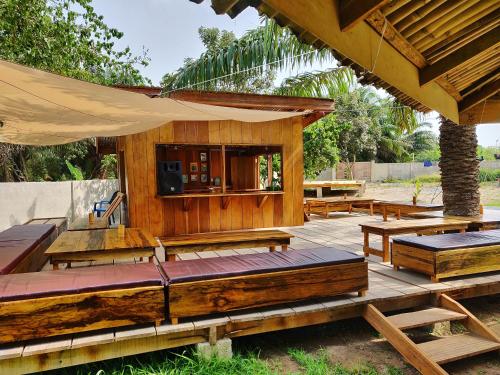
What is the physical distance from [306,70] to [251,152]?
269 cm

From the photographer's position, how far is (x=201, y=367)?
2.69 m

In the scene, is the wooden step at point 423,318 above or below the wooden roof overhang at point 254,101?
below

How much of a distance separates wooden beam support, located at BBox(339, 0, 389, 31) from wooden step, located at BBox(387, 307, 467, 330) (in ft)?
8.05

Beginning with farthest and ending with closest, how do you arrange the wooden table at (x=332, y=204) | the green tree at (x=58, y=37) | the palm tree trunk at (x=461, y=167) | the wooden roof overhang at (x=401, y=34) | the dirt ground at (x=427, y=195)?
the dirt ground at (x=427, y=195), the wooden table at (x=332, y=204), the palm tree trunk at (x=461, y=167), the green tree at (x=58, y=37), the wooden roof overhang at (x=401, y=34)

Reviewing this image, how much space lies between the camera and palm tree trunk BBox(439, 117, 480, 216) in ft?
18.4

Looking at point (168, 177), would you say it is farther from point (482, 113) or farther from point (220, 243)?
point (482, 113)

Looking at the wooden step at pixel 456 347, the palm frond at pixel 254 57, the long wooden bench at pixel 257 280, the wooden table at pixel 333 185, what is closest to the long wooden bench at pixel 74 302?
the long wooden bench at pixel 257 280

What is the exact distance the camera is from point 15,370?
7.72ft

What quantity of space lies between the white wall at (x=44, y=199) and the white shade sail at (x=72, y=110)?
4554mm

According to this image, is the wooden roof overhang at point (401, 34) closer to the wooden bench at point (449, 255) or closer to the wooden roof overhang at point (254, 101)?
the wooden bench at point (449, 255)

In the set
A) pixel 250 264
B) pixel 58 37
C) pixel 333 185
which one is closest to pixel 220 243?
pixel 250 264

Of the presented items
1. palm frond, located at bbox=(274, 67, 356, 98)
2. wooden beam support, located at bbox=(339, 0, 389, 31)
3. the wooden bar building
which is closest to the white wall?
the wooden bar building

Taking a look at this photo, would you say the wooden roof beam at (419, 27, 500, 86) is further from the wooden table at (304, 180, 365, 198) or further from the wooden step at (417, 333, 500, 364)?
the wooden table at (304, 180, 365, 198)

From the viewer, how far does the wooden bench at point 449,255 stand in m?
3.74
